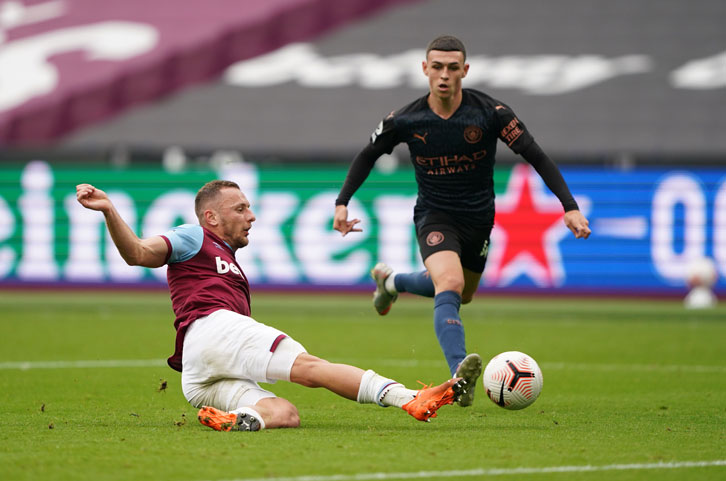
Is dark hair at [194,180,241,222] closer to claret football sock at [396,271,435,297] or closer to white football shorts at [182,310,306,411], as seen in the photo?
white football shorts at [182,310,306,411]

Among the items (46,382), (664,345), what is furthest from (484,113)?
(664,345)

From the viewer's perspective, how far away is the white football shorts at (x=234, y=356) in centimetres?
586

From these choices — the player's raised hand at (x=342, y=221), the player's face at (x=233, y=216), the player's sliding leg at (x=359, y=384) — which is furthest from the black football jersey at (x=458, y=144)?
the player's sliding leg at (x=359, y=384)

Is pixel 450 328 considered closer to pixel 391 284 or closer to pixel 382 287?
pixel 391 284

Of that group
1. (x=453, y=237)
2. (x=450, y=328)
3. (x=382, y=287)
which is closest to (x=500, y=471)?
(x=450, y=328)

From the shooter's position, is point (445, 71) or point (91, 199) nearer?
point (91, 199)

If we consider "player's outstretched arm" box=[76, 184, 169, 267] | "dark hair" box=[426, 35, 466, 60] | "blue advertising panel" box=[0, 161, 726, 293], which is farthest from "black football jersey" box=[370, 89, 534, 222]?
"blue advertising panel" box=[0, 161, 726, 293]

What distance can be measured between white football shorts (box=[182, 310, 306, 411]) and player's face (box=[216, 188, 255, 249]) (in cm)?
52

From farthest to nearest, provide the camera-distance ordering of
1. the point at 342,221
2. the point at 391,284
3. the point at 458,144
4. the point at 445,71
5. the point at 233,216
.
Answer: the point at 391,284
the point at 342,221
the point at 458,144
the point at 445,71
the point at 233,216

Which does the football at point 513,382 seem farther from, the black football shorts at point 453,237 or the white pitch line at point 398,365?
the white pitch line at point 398,365

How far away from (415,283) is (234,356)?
2743 millimetres

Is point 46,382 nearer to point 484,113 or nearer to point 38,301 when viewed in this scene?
point 484,113

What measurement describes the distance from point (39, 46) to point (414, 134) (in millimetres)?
16918

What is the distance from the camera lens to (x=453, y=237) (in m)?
7.38
